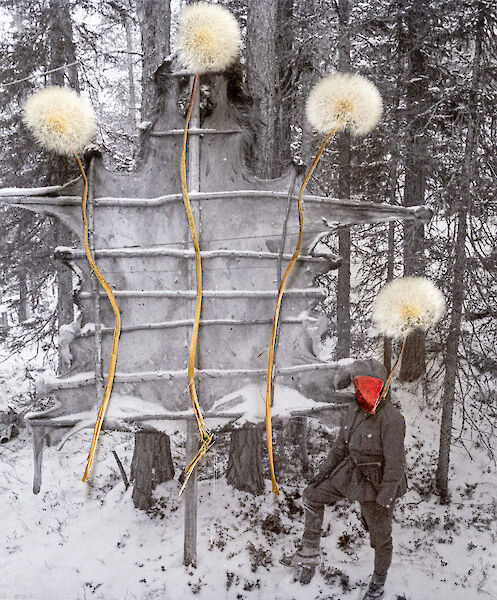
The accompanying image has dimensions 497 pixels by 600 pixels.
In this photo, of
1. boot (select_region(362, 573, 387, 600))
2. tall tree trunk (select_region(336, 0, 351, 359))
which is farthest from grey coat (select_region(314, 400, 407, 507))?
tall tree trunk (select_region(336, 0, 351, 359))

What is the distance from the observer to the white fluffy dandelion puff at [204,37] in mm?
3402

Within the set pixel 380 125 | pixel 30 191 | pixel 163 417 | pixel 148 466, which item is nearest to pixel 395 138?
pixel 380 125

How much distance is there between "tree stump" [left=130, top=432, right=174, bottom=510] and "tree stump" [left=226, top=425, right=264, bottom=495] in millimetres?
1091

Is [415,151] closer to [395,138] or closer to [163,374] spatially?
[395,138]

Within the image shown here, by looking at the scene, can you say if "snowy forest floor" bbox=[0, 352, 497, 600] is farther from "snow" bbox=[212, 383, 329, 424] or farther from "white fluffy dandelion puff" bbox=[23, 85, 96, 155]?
"white fluffy dandelion puff" bbox=[23, 85, 96, 155]

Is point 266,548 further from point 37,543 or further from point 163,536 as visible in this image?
point 37,543

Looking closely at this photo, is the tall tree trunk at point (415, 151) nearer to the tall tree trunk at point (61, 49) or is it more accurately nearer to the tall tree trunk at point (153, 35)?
the tall tree trunk at point (153, 35)

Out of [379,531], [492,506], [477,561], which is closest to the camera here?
[379,531]

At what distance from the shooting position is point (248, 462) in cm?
673

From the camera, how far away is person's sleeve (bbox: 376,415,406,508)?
12.9 feet

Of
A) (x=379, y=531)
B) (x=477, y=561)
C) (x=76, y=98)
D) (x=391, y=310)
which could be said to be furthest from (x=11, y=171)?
(x=477, y=561)

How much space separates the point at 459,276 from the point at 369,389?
130 inches

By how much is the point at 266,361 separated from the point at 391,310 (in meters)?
1.19

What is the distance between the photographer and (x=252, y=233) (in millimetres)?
3840
